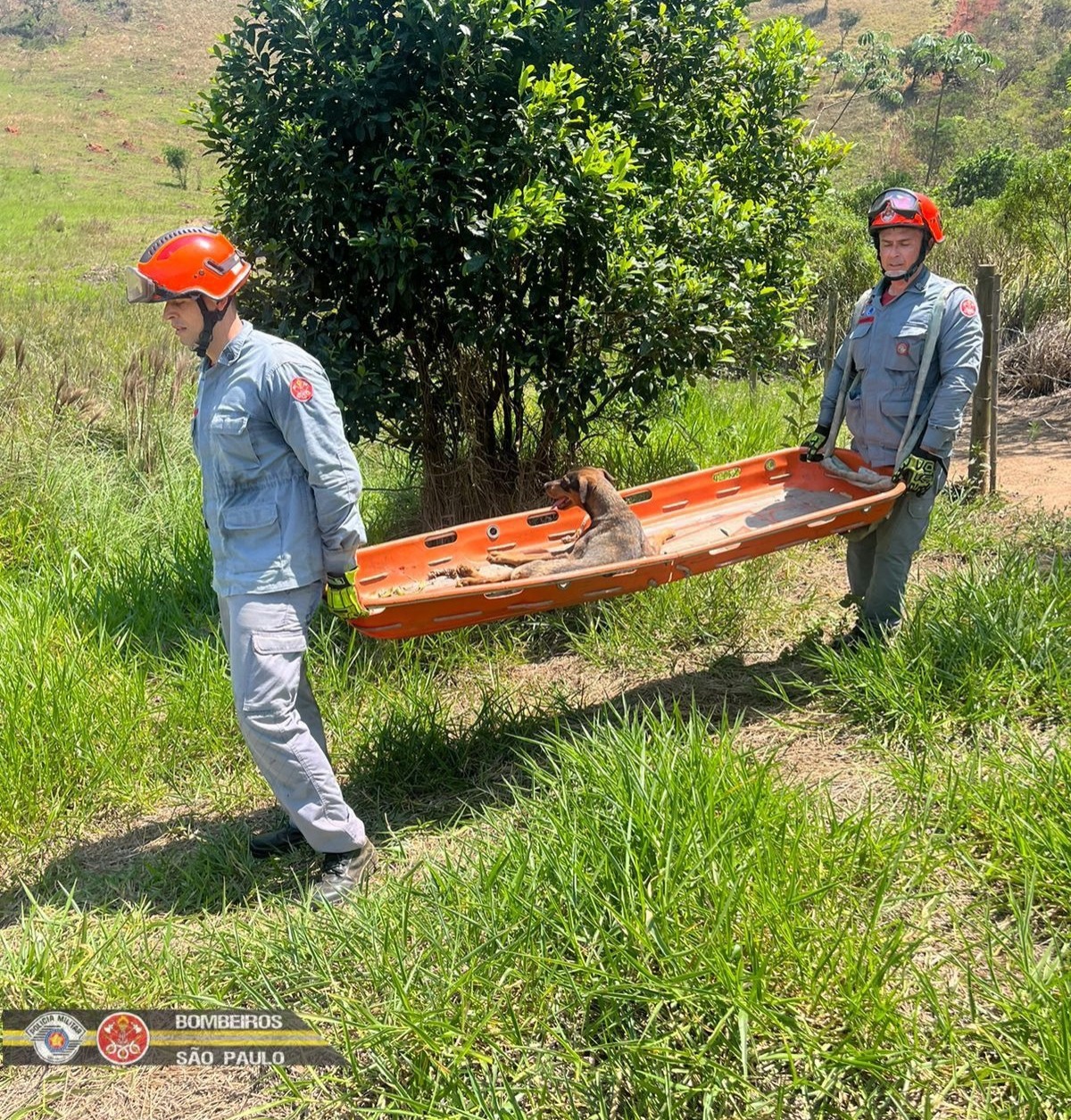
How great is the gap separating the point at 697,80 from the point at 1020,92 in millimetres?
48065

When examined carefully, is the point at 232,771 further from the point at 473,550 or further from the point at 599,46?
the point at 599,46

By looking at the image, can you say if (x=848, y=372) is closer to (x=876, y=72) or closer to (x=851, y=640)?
(x=851, y=640)

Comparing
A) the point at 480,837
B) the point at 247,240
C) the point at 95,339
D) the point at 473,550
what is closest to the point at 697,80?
the point at 247,240

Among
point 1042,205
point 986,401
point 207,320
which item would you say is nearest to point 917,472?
point 207,320

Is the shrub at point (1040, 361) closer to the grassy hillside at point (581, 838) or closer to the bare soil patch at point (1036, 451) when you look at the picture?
the bare soil patch at point (1036, 451)

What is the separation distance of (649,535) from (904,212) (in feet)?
5.51

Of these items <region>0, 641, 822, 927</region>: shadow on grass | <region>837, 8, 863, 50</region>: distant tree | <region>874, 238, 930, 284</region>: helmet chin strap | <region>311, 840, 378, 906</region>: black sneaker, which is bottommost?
<region>0, 641, 822, 927</region>: shadow on grass

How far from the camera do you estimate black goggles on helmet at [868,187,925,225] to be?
3.88 metres

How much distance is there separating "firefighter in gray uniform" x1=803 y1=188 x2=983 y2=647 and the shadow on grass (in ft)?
2.05

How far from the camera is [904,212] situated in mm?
3885

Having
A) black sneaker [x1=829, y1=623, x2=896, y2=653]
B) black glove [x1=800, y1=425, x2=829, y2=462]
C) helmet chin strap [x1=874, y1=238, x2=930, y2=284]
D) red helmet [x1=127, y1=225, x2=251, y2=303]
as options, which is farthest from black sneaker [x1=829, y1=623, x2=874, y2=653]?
red helmet [x1=127, y1=225, x2=251, y2=303]

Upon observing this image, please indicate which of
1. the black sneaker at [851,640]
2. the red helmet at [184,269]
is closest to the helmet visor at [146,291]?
the red helmet at [184,269]

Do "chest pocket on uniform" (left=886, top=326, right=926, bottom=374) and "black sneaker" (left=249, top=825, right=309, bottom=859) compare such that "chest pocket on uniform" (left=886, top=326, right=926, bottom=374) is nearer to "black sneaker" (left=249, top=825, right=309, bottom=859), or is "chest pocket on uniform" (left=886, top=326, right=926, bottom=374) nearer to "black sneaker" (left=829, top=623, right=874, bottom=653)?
"black sneaker" (left=829, top=623, right=874, bottom=653)

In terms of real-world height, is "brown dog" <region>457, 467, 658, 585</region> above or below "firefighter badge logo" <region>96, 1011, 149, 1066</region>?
above
